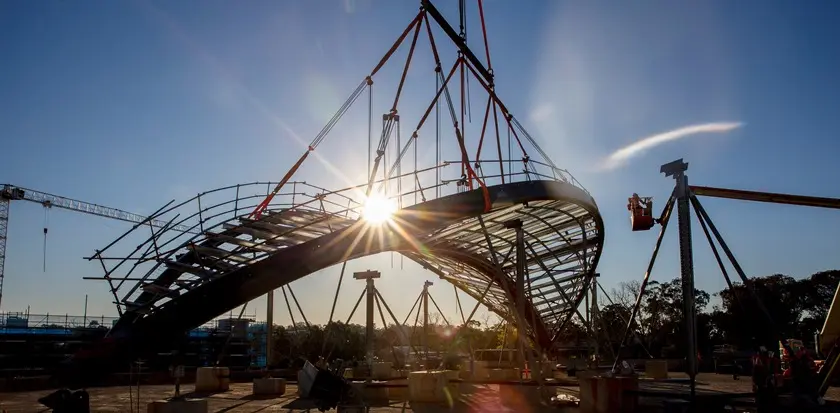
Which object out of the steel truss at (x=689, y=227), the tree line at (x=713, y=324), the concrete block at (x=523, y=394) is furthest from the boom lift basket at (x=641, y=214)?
the tree line at (x=713, y=324)

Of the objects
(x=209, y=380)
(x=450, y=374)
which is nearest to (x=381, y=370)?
(x=450, y=374)

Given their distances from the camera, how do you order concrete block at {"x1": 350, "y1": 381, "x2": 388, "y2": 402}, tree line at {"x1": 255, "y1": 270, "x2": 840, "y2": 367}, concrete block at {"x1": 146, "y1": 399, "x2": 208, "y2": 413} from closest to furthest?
concrete block at {"x1": 146, "y1": 399, "x2": 208, "y2": 413}
concrete block at {"x1": 350, "y1": 381, "x2": 388, "y2": 402}
tree line at {"x1": 255, "y1": 270, "x2": 840, "y2": 367}

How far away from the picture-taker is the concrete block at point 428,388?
2162 centimetres

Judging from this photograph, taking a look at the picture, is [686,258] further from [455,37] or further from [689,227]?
[455,37]

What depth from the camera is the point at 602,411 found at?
1781 centimetres

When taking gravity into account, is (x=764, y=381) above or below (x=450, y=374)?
above

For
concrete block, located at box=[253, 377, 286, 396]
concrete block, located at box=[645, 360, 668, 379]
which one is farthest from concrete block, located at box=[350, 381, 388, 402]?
concrete block, located at box=[645, 360, 668, 379]

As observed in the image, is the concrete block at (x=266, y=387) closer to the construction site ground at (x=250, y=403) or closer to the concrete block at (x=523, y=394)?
the construction site ground at (x=250, y=403)

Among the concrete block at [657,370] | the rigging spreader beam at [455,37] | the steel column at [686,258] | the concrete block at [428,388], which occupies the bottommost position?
the concrete block at [657,370]

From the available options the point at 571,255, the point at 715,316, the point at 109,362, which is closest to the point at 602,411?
the point at 109,362

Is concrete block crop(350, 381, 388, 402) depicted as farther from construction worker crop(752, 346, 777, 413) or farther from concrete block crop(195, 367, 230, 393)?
construction worker crop(752, 346, 777, 413)

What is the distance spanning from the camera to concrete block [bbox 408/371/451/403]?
2162cm

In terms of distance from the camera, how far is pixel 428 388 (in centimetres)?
2166

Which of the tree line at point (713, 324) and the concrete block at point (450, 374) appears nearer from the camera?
the concrete block at point (450, 374)
